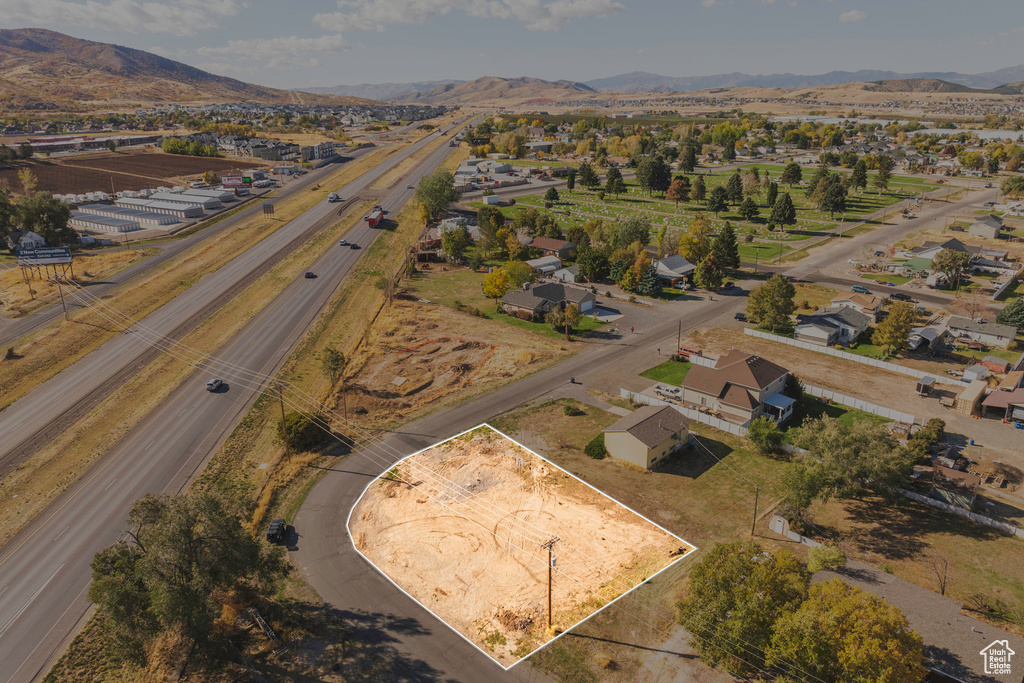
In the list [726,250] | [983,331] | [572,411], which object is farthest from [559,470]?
[726,250]

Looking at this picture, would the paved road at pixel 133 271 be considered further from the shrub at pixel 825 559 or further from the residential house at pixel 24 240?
the shrub at pixel 825 559

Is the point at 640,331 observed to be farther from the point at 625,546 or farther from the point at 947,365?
the point at 625,546

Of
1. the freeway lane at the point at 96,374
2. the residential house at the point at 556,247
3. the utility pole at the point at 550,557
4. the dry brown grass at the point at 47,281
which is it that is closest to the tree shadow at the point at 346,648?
the utility pole at the point at 550,557

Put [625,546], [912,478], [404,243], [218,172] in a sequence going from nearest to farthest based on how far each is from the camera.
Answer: [625,546] → [912,478] → [404,243] → [218,172]

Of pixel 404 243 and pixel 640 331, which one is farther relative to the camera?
pixel 404 243

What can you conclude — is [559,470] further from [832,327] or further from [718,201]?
[718,201]

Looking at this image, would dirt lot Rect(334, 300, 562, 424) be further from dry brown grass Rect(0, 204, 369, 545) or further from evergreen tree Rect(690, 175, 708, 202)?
evergreen tree Rect(690, 175, 708, 202)

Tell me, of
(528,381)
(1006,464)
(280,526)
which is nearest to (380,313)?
(528,381)

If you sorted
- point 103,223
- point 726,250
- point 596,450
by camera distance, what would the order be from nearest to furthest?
point 596,450 → point 726,250 → point 103,223
